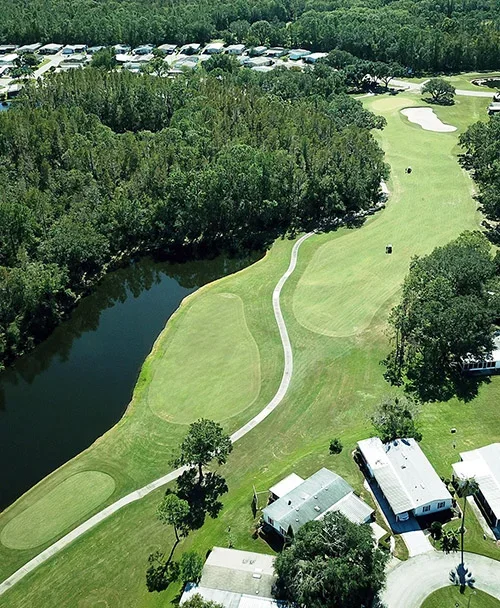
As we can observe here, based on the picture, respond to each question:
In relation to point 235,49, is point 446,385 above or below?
below

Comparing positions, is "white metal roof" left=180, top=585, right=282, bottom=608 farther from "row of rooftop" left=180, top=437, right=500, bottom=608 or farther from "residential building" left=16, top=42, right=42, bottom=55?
"residential building" left=16, top=42, right=42, bottom=55

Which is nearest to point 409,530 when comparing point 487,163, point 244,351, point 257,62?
point 244,351

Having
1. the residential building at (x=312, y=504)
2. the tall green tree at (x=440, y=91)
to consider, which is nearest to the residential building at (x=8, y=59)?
the tall green tree at (x=440, y=91)

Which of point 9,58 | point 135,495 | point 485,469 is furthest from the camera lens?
point 9,58

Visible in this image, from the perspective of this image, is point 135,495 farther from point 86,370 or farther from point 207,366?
point 86,370

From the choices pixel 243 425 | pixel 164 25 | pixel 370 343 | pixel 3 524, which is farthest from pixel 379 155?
pixel 164 25

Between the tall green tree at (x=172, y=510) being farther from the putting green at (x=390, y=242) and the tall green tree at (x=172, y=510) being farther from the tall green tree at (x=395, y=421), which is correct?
the putting green at (x=390, y=242)

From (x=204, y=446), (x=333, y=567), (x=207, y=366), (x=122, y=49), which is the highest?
(x=122, y=49)
